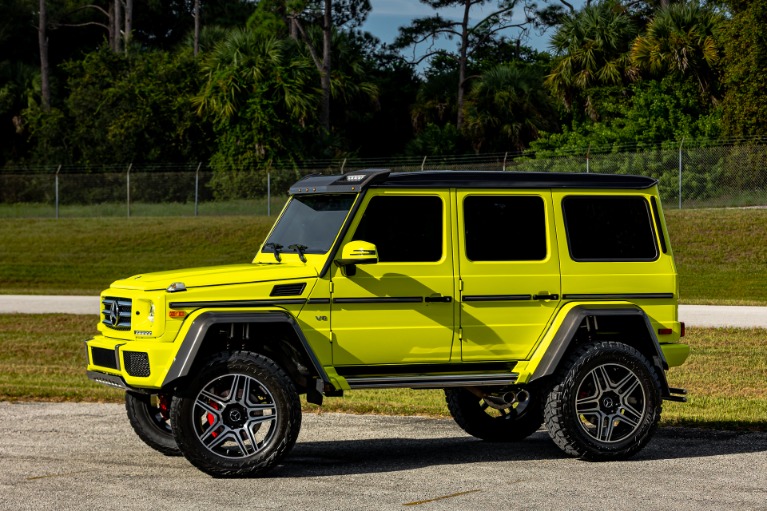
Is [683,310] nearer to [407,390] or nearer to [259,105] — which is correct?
[407,390]

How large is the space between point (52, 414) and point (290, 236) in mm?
3999

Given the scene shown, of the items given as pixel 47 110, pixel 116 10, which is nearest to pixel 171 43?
pixel 116 10

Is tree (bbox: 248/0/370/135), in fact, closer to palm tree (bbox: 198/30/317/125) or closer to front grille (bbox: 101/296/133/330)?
palm tree (bbox: 198/30/317/125)

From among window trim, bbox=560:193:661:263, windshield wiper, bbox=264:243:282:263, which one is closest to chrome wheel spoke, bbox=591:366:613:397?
window trim, bbox=560:193:661:263

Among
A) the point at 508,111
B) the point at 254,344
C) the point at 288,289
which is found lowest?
the point at 254,344

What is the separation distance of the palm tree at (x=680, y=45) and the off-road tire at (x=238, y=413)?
3577 cm

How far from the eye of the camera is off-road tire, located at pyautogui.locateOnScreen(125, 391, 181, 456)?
1020 cm

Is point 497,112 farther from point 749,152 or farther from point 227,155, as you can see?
point 749,152

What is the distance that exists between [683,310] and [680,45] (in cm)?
2051

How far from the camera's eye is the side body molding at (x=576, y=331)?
9.70m

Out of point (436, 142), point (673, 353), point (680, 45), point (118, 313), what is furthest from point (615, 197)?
point (436, 142)

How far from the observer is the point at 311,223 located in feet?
32.3

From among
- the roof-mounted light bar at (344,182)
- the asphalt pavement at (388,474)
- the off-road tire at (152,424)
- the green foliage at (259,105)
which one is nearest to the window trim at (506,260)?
Answer: the roof-mounted light bar at (344,182)

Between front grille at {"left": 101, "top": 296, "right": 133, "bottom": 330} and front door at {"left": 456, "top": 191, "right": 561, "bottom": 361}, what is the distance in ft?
7.98
